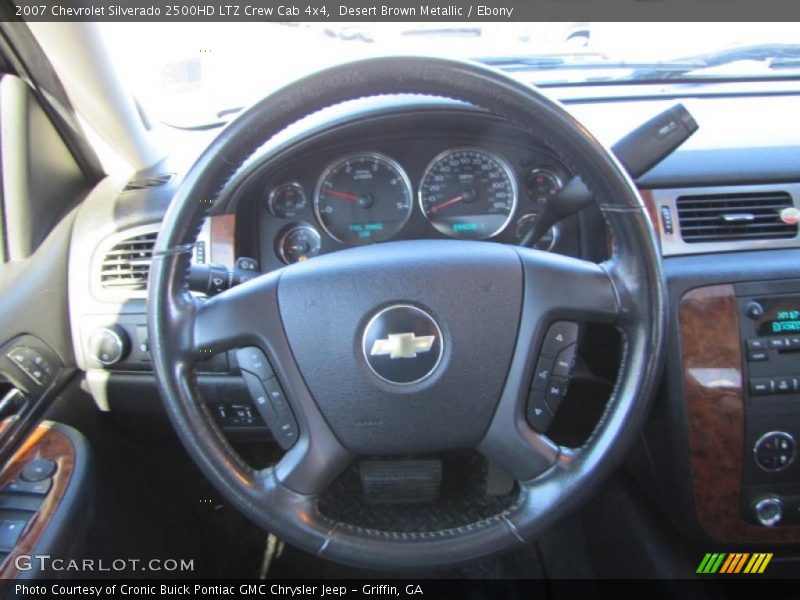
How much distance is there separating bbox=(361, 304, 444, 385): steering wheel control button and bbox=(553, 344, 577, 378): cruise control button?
229 mm

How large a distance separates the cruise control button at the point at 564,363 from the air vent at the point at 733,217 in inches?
25.4

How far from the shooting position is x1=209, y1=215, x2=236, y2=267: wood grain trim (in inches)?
67.5

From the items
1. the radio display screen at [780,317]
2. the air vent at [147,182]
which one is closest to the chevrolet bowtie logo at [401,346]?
the radio display screen at [780,317]

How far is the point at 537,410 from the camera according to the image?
1.24 meters

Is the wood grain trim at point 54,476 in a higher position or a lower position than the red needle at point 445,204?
lower

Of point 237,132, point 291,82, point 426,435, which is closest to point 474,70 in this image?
point 291,82

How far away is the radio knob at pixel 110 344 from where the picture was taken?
177 cm

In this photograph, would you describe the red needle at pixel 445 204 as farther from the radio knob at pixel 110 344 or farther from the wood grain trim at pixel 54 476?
the wood grain trim at pixel 54 476

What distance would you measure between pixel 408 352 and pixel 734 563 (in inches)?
48.9

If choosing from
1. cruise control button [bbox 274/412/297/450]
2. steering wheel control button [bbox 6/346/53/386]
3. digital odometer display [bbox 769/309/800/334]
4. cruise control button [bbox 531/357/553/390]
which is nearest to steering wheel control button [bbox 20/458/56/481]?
steering wheel control button [bbox 6/346/53/386]

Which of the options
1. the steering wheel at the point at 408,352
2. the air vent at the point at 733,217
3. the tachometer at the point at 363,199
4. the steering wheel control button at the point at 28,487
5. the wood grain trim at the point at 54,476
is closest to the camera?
the steering wheel at the point at 408,352

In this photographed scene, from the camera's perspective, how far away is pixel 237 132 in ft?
3.59

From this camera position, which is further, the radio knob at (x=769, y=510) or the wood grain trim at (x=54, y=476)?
the radio knob at (x=769, y=510)

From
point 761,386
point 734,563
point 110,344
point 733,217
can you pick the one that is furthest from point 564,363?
point 110,344
